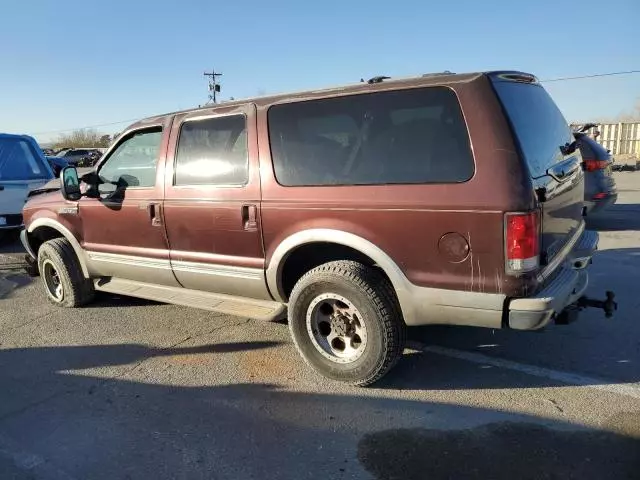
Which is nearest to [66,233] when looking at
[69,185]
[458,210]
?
[69,185]

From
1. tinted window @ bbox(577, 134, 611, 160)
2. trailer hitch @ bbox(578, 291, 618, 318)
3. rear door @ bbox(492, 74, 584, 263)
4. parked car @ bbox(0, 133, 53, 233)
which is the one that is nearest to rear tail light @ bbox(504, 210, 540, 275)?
rear door @ bbox(492, 74, 584, 263)

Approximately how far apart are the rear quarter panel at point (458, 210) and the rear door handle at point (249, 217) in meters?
0.52

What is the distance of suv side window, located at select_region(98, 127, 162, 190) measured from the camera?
15.2ft

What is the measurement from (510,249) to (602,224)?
24.8ft

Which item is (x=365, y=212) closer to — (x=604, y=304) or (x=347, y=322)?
(x=347, y=322)

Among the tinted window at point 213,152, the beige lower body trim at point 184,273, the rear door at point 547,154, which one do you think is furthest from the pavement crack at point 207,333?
the rear door at point 547,154

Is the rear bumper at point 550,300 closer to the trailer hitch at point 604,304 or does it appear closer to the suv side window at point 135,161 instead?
the trailer hitch at point 604,304

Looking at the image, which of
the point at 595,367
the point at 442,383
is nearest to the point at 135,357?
the point at 442,383

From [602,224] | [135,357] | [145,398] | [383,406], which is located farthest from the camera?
[602,224]

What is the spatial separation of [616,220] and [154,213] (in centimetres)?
865

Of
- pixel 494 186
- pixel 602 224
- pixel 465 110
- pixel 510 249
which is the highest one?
pixel 465 110

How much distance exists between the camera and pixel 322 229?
354 cm

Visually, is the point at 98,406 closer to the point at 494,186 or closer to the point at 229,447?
the point at 229,447

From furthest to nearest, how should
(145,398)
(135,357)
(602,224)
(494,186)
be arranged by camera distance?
(602,224) < (135,357) < (145,398) < (494,186)
